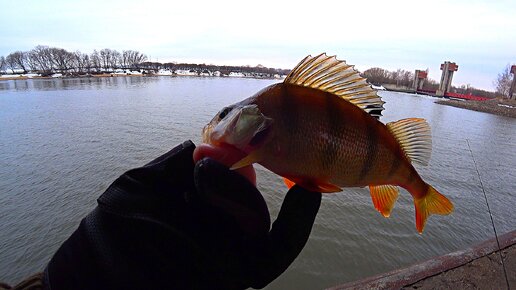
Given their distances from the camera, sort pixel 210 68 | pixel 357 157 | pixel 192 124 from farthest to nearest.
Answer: pixel 210 68
pixel 192 124
pixel 357 157

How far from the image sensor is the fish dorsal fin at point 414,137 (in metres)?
1.63

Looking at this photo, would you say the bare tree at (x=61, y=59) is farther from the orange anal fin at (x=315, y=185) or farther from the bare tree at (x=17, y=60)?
the orange anal fin at (x=315, y=185)

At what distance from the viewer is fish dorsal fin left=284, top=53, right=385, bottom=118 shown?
156cm

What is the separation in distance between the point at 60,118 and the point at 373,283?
2247 centimetres

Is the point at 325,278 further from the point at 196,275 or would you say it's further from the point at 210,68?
the point at 210,68

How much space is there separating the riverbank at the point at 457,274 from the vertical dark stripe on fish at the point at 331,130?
3.24 meters

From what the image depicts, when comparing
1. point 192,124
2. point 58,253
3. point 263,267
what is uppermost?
point 58,253

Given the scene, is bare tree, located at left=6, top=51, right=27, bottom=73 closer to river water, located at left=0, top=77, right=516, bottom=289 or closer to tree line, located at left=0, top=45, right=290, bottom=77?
tree line, located at left=0, top=45, right=290, bottom=77

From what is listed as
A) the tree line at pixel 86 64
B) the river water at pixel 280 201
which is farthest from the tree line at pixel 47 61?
the river water at pixel 280 201

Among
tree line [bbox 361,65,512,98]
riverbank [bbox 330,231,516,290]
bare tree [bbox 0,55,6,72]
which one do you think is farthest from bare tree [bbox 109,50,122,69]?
riverbank [bbox 330,231,516,290]

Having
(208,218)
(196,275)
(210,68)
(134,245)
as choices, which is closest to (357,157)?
(208,218)

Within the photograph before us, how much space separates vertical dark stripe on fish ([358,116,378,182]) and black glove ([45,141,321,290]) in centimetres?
55

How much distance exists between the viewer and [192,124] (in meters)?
17.5

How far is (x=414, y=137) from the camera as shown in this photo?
5.49 ft
